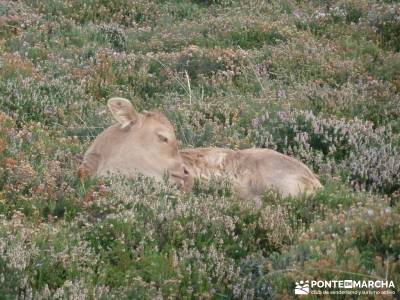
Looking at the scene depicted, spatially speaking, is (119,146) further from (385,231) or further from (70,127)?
(385,231)

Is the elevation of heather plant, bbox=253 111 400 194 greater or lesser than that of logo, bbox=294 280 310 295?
lesser

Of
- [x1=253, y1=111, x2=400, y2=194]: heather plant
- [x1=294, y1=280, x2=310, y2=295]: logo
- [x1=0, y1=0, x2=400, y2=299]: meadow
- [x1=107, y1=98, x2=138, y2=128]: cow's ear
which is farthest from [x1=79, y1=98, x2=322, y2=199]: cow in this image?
[x1=294, y1=280, x2=310, y2=295]: logo

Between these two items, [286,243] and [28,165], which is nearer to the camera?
[286,243]

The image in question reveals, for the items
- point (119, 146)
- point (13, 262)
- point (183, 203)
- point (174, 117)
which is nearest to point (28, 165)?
point (119, 146)

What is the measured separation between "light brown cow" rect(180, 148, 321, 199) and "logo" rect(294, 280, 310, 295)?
2518 millimetres

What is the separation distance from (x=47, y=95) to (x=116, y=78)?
4.95 ft

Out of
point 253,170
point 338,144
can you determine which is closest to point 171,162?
point 253,170

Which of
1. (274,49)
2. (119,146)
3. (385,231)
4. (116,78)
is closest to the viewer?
(385,231)

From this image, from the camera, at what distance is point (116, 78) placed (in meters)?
12.5

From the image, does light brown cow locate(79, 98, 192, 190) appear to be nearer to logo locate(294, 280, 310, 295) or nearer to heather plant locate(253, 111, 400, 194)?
heather plant locate(253, 111, 400, 194)

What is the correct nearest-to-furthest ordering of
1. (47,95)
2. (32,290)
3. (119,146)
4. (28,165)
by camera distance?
1. (32,290)
2. (28,165)
3. (119,146)
4. (47,95)

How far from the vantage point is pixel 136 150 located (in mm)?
8258

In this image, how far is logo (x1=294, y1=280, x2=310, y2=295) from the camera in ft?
18.4

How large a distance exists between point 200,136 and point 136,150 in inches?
82.1
